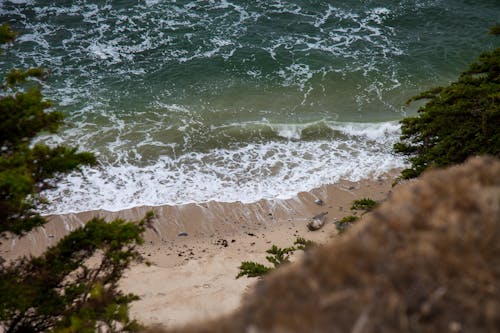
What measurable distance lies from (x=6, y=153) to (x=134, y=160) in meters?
11.1

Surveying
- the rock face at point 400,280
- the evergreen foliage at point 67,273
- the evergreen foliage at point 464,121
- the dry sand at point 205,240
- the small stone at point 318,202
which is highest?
the rock face at point 400,280

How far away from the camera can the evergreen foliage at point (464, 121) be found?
978 centimetres

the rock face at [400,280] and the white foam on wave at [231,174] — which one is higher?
the rock face at [400,280]

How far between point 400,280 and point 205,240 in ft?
39.9

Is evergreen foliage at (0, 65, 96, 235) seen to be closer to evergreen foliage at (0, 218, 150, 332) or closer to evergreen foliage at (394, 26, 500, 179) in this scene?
evergreen foliage at (0, 218, 150, 332)

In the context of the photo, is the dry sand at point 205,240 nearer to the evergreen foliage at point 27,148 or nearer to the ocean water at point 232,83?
the ocean water at point 232,83

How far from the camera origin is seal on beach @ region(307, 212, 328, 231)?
15.8 metres

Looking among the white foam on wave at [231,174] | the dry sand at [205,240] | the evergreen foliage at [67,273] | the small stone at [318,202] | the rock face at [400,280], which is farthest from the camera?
the white foam on wave at [231,174]

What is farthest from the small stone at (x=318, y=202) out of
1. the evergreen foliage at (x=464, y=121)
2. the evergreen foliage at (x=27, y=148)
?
the evergreen foliage at (x=27, y=148)

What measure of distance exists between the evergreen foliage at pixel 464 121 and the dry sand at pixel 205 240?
5561mm

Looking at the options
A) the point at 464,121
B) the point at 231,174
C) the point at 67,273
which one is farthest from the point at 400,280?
the point at 231,174

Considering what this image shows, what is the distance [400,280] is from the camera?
3.88 metres

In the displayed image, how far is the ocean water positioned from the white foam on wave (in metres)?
0.07

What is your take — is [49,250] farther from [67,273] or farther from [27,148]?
[27,148]
